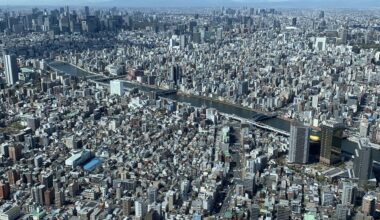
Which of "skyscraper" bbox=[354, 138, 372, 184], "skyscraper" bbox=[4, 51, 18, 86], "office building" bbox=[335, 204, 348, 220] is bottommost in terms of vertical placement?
"office building" bbox=[335, 204, 348, 220]

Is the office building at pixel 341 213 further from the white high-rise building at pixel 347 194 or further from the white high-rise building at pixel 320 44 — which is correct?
the white high-rise building at pixel 320 44

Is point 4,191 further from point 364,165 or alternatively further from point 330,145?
point 364,165

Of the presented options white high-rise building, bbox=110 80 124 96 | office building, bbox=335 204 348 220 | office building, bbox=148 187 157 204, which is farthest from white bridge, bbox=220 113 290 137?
office building, bbox=148 187 157 204

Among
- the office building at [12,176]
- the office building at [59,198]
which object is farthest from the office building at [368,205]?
the office building at [12,176]

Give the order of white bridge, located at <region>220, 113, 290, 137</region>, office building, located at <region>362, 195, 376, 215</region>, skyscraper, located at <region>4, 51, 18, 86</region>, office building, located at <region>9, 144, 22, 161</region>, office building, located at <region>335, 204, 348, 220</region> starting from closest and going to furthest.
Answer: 1. office building, located at <region>335, 204, 348, 220</region>
2. office building, located at <region>362, 195, 376, 215</region>
3. office building, located at <region>9, 144, 22, 161</region>
4. white bridge, located at <region>220, 113, 290, 137</region>
5. skyscraper, located at <region>4, 51, 18, 86</region>

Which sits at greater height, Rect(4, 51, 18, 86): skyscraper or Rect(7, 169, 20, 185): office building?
Rect(4, 51, 18, 86): skyscraper

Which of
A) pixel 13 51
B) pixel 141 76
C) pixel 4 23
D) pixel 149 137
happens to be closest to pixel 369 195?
pixel 149 137

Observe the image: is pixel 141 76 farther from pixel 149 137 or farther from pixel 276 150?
pixel 276 150

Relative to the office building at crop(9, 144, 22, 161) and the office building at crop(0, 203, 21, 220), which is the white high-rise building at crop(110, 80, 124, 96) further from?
the office building at crop(0, 203, 21, 220)

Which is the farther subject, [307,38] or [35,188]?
[307,38]
